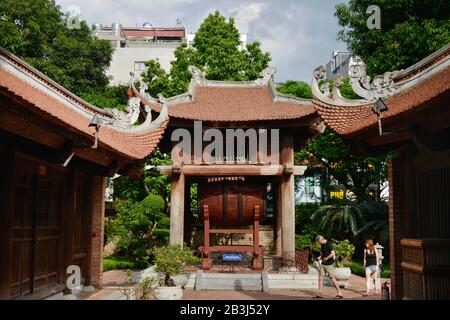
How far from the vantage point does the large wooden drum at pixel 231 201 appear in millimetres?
17656

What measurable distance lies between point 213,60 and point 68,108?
18.0 m

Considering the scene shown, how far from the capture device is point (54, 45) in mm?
31219

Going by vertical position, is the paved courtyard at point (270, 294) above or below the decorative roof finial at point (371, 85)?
below

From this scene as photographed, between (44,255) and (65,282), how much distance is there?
3.20ft

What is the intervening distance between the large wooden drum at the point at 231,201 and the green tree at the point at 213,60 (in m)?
11.1

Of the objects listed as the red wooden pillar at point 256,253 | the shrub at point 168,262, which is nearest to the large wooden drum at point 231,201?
the red wooden pillar at point 256,253

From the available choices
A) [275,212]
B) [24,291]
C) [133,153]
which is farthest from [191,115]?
[24,291]

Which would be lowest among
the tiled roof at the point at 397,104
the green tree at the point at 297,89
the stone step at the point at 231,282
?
the stone step at the point at 231,282

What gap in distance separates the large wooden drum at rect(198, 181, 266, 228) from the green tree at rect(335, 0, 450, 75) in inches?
258

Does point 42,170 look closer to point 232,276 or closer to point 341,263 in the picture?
point 232,276

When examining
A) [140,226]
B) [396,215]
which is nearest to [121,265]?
[140,226]

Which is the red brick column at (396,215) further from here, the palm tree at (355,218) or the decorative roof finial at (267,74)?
the palm tree at (355,218)

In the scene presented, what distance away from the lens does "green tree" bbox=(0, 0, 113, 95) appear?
28531mm

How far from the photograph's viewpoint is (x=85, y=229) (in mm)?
12070
